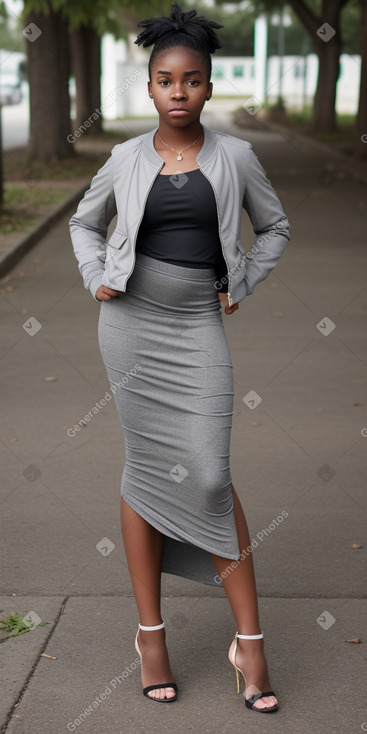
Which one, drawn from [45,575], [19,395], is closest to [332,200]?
[19,395]

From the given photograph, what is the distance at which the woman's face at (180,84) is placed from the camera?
3.16 m

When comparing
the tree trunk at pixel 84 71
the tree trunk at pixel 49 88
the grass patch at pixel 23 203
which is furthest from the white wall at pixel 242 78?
the grass patch at pixel 23 203

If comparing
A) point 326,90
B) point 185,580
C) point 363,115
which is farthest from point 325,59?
point 185,580

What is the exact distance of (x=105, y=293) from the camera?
Answer: 3.28 meters

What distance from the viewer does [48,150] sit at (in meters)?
22.2

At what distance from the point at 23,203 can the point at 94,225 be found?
13.1 metres

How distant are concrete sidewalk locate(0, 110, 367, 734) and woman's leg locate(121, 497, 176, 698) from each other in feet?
0.33

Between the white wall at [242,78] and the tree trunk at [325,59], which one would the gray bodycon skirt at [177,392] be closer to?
the tree trunk at [325,59]

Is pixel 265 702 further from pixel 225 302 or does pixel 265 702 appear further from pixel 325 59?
pixel 325 59

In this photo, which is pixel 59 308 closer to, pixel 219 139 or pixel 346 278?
pixel 346 278

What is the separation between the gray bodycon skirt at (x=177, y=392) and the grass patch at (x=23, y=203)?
10.3m

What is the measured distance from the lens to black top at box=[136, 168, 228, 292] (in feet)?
10.5

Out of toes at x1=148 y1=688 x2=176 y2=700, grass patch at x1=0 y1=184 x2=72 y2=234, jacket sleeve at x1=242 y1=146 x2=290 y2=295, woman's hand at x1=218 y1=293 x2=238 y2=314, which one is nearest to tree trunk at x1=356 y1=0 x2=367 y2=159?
grass patch at x1=0 y1=184 x2=72 y2=234

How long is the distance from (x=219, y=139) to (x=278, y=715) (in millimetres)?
1697
